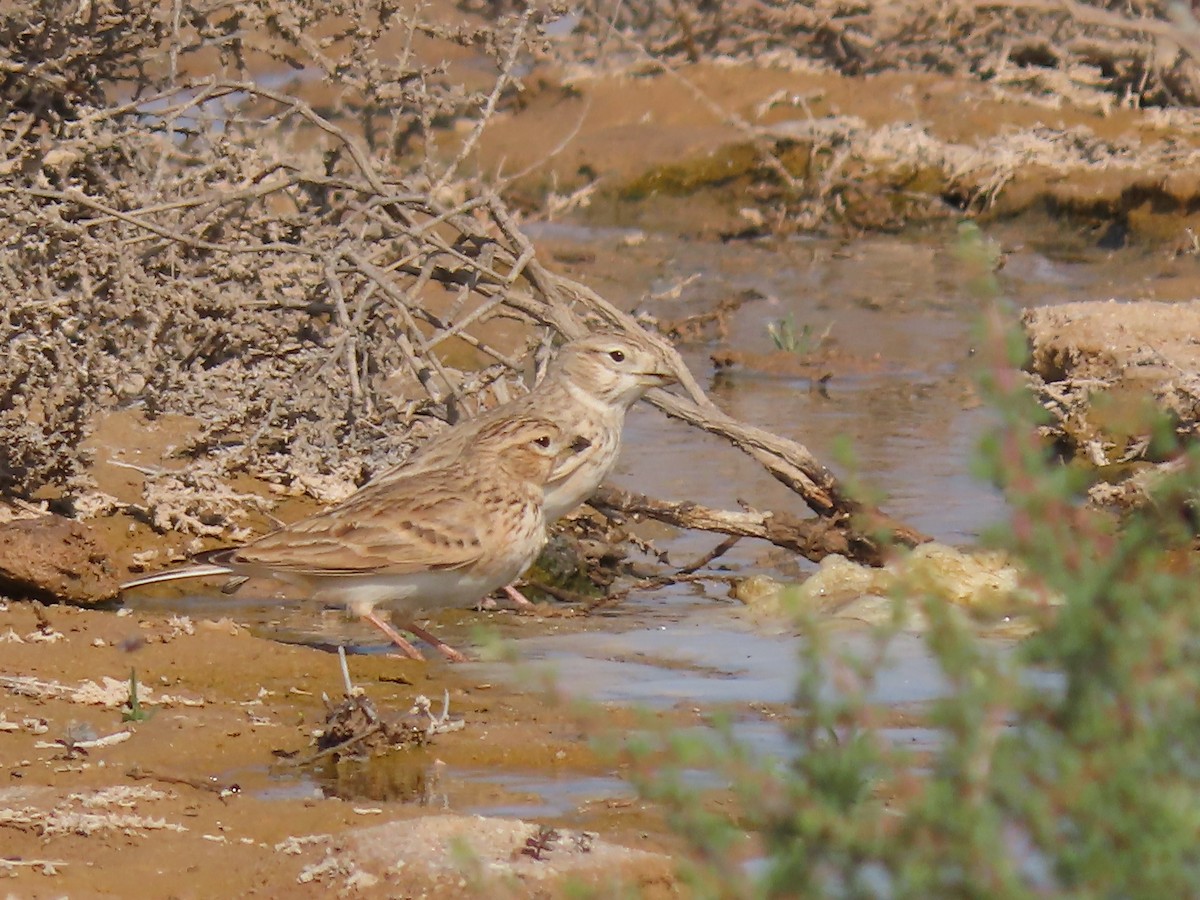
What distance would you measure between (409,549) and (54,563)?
3.68 feet

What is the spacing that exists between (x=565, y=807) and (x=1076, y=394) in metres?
5.38

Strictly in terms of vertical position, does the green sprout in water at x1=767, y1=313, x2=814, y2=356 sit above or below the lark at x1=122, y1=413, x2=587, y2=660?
below

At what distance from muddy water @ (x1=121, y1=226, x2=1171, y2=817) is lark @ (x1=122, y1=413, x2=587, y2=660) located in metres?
0.27

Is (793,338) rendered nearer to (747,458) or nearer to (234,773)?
(747,458)

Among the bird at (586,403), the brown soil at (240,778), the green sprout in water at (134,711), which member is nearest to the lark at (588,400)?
the bird at (586,403)

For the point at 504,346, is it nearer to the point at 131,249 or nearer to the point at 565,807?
the point at 131,249

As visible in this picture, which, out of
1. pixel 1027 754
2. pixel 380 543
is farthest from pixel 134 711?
pixel 1027 754

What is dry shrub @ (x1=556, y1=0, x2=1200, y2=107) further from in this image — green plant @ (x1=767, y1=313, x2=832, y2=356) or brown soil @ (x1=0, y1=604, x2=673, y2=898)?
brown soil @ (x1=0, y1=604, x2=673, y2=898)

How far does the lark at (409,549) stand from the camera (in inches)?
Result: 262

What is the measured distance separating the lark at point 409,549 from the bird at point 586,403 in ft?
1.82

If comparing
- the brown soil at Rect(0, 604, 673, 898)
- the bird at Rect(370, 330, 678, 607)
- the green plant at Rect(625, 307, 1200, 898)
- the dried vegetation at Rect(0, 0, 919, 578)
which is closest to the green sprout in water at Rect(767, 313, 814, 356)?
the dried vegetation at Rect(0, 0, 919, 578)

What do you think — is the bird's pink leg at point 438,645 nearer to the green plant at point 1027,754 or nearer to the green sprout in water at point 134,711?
the green sprout in water at point 134,711

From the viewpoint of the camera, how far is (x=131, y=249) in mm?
7832

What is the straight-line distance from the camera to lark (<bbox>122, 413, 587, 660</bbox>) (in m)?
6.65
